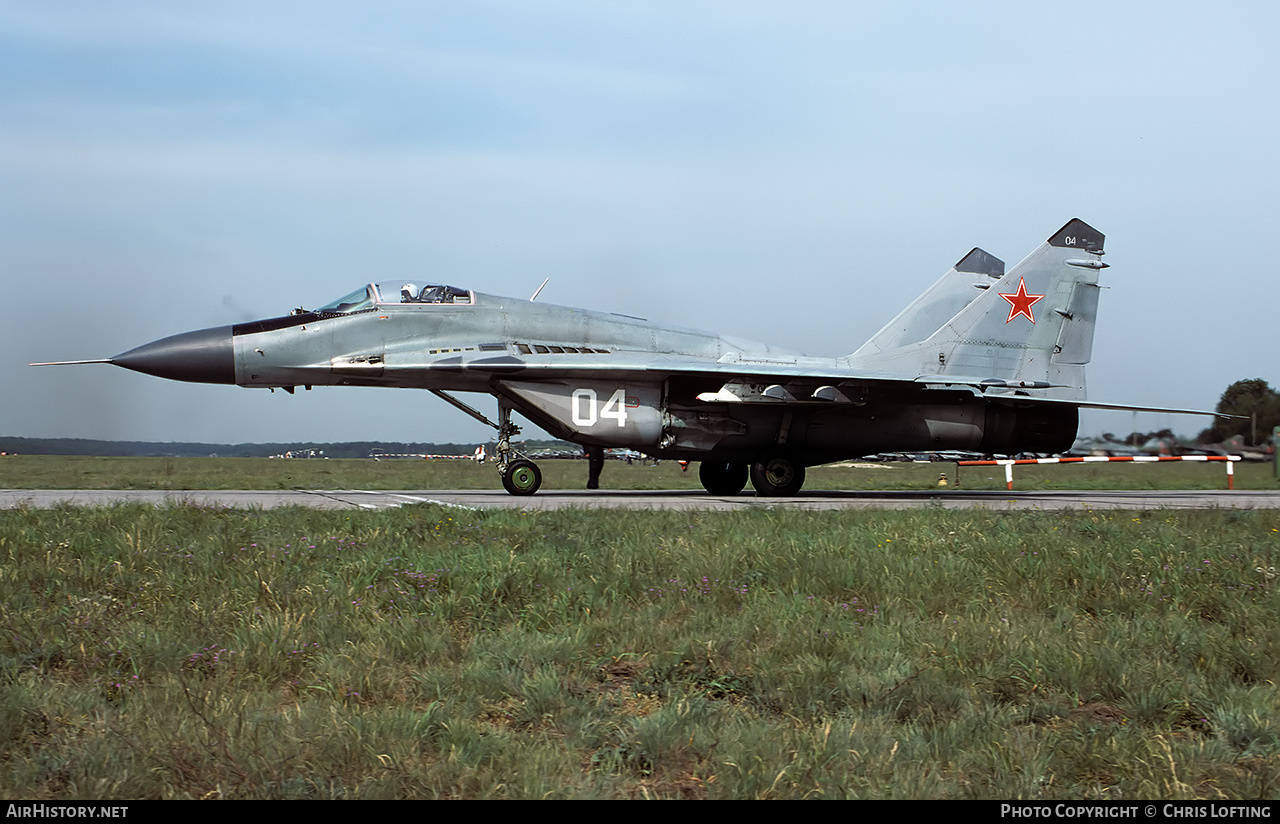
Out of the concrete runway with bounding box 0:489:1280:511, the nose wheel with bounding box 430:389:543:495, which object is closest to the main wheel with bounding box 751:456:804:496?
the concrete runway with bounding box 0:489:1280:511

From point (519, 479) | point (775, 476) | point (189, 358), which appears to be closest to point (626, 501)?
point (519, 479)

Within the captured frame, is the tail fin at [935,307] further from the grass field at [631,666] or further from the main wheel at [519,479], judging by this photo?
the grass field at [631,666]

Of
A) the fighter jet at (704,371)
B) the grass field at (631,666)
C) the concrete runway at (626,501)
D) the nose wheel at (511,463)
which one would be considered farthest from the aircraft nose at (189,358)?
the grass field at (631,666)

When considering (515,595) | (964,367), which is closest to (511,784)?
(515,595)

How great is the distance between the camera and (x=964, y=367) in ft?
58.9

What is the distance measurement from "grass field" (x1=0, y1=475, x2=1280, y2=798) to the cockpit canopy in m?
8.11

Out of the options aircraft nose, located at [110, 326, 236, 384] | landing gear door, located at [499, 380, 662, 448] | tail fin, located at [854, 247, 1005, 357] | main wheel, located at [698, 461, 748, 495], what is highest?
tail fin, located at [854, 247, 1005, 357]

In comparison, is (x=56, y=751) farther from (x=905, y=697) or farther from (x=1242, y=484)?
(x=1242, y=484)

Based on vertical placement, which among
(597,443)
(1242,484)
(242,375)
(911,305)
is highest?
(911,305)

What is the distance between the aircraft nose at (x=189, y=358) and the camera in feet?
49.1

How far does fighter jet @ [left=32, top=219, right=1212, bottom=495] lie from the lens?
15.6m

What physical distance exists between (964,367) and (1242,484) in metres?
11.2

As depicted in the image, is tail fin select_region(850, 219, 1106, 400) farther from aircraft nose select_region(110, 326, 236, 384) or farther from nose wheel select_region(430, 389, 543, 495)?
aircraft nose select_region(110, 326, 236, 384)
